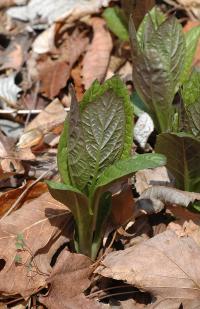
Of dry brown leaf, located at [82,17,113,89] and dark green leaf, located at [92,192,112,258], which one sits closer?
dark green leaf, located at [92,192,112,258]

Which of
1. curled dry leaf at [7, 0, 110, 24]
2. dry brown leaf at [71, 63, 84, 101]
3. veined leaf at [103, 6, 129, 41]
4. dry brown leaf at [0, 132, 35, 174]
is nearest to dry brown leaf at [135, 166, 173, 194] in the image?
dry brown leaf at [0, 132, 35, 174]

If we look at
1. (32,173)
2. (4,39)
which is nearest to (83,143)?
(32,173)

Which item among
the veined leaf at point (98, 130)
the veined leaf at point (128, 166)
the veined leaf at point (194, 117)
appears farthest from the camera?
the veined leaf at point (194, 117)

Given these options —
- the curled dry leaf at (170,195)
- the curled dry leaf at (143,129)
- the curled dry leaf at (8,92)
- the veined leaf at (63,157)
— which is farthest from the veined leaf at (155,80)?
the curled dry leaf at (8,92)

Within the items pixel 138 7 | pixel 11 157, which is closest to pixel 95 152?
pixel 11 157

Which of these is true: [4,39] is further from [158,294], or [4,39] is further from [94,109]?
[158,294]

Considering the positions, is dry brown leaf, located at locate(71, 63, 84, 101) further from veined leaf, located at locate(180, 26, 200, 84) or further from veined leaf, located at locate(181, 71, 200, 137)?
veined leaf, located at locate(181, 71, 200, 137)

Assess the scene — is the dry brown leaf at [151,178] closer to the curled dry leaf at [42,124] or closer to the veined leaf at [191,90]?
the veined leaf at [191,90]
